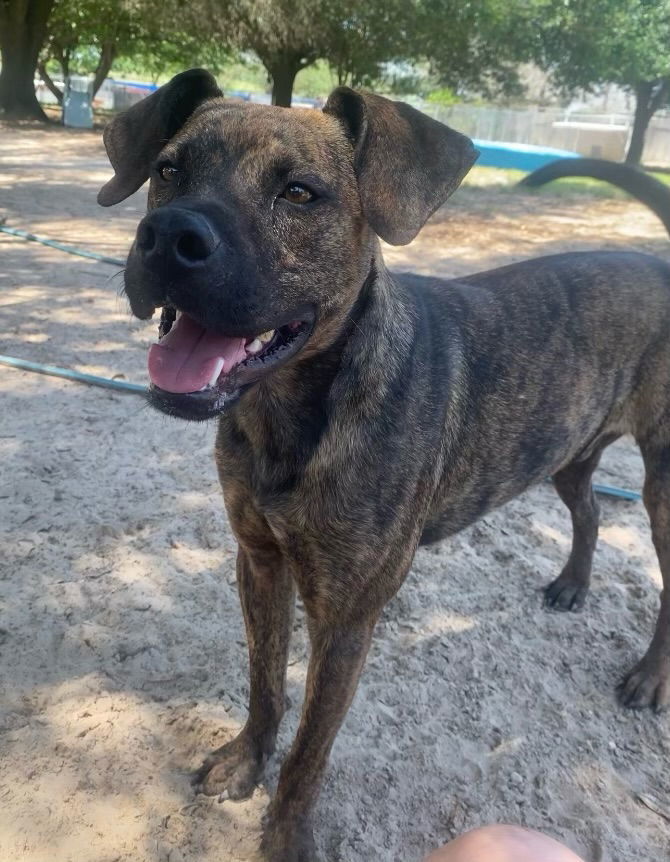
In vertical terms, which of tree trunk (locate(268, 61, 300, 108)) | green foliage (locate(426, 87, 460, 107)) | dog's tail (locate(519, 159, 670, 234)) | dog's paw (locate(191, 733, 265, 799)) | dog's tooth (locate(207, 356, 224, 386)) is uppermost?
dog's tail (locate(519, 159, 670, 234))

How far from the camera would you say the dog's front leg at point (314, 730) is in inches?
88.6

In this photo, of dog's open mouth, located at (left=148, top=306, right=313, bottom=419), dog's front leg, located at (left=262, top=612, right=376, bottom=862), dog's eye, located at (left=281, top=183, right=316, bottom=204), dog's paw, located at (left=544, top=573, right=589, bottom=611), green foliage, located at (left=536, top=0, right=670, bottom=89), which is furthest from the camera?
green foliage, located at (left=536, top=0, right=670, bottom=89)

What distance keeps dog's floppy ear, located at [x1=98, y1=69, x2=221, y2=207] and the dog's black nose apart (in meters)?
0.77

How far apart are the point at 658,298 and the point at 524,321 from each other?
0.63 meters

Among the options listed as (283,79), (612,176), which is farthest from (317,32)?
(612,176)

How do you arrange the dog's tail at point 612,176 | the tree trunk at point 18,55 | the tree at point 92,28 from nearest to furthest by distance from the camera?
the dog's tail at point 612,176
the tree trunk at point 18,55
the tree at point 92,28

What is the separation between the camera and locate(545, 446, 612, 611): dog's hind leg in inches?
141

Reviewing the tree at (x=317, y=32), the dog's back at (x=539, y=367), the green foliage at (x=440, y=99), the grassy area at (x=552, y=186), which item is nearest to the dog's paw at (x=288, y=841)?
the dog's back at (x=539, y=367)

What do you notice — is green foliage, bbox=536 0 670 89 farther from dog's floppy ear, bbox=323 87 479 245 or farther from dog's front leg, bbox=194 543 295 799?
dog's front leg, bbox=194 543 295 799

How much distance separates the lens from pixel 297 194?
6.72 ft

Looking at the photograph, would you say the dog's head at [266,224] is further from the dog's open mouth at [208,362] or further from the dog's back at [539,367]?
the dog's back at [539,367]

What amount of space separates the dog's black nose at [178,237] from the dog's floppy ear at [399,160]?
0.54m

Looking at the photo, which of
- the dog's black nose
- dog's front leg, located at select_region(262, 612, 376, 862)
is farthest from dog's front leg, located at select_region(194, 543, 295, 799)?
the dog's black nose

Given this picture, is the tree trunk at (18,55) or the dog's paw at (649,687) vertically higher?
the tree trunk at (18,55)
